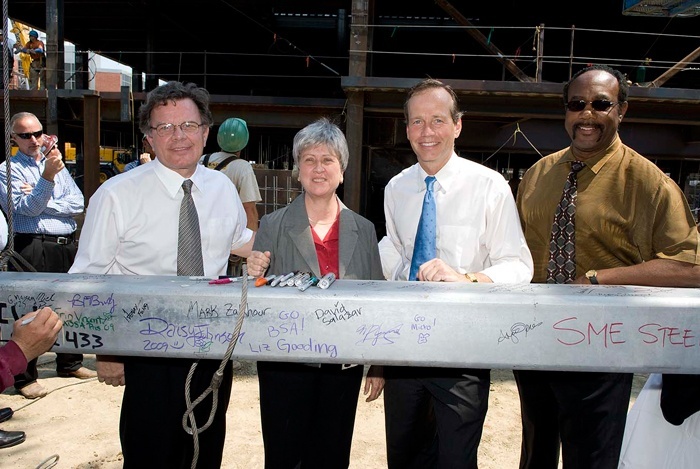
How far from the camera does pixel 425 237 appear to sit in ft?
7.64

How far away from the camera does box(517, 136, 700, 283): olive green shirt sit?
2.18m

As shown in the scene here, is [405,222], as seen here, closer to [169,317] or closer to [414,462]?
[414,462]

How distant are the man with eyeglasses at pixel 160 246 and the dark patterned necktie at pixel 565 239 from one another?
1530mm

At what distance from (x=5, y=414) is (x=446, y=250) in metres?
3.47

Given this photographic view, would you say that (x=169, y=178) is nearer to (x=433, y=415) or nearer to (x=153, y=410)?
(x=153, y=410)

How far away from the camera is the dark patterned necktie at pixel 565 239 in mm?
2395

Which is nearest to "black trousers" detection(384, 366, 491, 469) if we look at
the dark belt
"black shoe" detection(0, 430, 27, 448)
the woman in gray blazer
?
the woman in gray blazer

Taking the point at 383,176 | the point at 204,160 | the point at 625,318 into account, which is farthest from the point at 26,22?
the point at 625,318

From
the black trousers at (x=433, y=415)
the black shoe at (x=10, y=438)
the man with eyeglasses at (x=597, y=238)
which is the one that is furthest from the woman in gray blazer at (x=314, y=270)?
the black shoe at (x=10, y=438)

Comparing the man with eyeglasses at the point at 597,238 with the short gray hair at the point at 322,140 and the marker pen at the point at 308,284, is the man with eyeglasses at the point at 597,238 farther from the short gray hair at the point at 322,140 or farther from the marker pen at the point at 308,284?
the marker pen at the point at 308,284

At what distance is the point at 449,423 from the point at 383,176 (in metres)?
8.88

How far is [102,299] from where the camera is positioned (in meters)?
1.53

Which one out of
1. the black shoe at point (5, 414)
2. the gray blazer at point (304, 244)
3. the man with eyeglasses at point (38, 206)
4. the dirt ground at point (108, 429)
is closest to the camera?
the gray blazer at point (304, 244)

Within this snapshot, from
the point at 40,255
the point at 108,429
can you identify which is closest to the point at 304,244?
the point at 108,429
